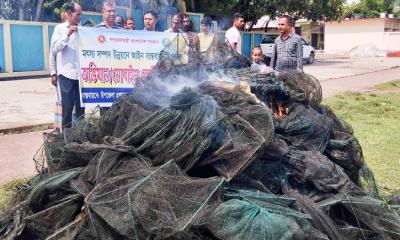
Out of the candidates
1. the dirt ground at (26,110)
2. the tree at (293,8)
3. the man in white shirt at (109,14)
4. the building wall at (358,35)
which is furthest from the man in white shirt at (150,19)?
the building wall at (358,35)


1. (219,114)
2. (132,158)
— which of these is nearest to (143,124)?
(132,158)

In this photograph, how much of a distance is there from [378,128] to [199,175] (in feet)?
18.5

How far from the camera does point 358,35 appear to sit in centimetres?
4594

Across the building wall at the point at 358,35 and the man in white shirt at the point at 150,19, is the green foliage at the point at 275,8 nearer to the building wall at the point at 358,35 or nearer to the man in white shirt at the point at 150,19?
the man in white shirt at the point at 150,19

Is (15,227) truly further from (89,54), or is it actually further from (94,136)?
(89,54)

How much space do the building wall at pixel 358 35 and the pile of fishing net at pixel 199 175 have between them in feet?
143

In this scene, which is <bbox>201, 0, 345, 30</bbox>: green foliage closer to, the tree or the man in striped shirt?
the tree

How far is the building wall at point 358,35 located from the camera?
43938 mm

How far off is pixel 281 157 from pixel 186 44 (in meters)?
2.15

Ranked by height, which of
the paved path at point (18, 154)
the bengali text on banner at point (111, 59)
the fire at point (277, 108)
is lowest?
the paved path at point (18, 154)

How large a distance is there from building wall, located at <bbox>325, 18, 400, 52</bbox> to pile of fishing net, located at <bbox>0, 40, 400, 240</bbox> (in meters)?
43.5

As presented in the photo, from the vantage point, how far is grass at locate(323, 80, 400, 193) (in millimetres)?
5426

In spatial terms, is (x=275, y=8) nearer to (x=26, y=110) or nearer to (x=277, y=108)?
(x=26, y=110)

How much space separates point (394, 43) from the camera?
43.8 meters
